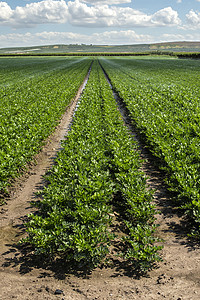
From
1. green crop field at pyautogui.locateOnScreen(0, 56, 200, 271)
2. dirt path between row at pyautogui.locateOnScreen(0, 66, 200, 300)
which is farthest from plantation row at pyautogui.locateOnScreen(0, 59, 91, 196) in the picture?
dirt path between row at pyautogui.locateOnScreen(0, 66, 200, 300)

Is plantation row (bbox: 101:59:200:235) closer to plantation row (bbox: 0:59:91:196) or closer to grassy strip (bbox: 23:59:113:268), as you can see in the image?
grassy strip (bbox: 23:59:113:268)

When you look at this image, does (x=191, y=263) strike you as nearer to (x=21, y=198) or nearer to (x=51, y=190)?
(x=51, y=190)

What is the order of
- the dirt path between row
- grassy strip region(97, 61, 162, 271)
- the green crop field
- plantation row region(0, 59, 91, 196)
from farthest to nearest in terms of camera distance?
1. plantation row region(0, 59, 91, 196)
2. the green crop field
3. grassy strip region(97, 61, 162, 271)
4. the dirt path between row

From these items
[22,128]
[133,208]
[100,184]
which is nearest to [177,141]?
[100,184]

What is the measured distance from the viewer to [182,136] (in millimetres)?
10578

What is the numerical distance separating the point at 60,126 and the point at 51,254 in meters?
9.66

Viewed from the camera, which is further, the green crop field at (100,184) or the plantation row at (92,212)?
the green crop field at (100,184)

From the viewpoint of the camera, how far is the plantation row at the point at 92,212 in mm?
4789

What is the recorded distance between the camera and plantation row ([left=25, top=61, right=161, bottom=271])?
479 centimetres

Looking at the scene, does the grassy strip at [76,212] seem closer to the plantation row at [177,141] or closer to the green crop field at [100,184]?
the green crop field at [100,184]

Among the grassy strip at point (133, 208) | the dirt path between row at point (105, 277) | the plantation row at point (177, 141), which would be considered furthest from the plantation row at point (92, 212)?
the plantation row at point (177, 141)

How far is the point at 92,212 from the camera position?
17.6ft

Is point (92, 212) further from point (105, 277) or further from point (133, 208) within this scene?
point (105, 277)

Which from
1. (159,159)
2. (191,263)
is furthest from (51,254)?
(159,159)
